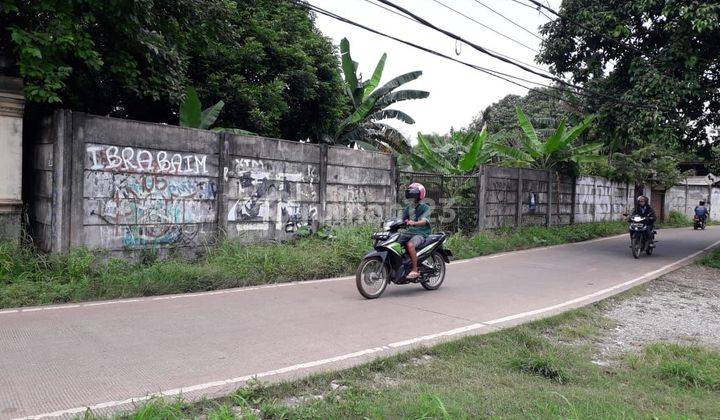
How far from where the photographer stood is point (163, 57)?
10.2m

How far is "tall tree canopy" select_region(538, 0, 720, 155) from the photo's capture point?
1371 centimetres

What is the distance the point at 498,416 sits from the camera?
12.7 ft

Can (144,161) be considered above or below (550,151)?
below

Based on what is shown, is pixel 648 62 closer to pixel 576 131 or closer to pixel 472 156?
pixel 576 131

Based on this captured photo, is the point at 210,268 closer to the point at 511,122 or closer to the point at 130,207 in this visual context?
the point at 130,207

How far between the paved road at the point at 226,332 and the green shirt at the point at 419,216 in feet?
3.22

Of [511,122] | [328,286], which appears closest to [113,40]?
[328,286]

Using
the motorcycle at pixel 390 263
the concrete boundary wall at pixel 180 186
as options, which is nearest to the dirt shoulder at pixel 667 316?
the motorcycle at pixel 390 263

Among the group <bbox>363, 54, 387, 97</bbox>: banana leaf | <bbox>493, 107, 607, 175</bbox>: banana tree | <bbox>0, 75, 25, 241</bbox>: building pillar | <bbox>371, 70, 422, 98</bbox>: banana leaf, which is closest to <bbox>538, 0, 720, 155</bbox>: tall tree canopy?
<bbox>493, 107, 607, 175</bbox>: banana tree

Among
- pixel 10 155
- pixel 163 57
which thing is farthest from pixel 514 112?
pixel 10 155

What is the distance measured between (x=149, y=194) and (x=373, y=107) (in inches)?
511

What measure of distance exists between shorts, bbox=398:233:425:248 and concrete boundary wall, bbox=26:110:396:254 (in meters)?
3.67

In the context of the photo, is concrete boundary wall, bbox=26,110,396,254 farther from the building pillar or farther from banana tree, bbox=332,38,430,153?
banana tree, bbox=332,38,430,153

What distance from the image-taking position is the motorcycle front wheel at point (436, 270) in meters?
8.94
